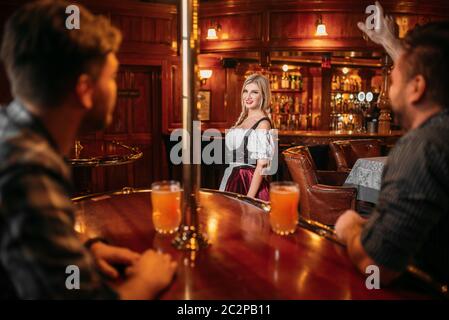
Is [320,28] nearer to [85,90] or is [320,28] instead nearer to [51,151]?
[85,90]

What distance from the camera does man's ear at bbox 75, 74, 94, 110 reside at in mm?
999

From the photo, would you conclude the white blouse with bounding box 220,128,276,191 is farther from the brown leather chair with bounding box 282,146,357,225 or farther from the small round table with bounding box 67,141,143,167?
the small round table with bounding box 67,141,143,167

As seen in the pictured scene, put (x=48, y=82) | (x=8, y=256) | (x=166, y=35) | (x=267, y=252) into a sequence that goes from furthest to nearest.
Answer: (x=166, y=35)
(x=267, y=252)
(x=48, y=82)
(x=8, y=256)

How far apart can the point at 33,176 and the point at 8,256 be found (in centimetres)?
16

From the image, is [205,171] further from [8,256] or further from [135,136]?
[8,256]

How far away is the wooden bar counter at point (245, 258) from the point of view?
1.01 m

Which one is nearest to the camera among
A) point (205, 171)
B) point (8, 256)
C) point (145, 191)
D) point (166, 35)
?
point (8, 256)

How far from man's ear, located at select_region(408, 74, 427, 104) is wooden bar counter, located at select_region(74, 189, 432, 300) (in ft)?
1.64

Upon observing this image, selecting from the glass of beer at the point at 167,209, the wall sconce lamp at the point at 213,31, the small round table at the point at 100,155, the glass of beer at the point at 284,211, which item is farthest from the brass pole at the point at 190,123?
the wall sconce lamp at the point at 213,31

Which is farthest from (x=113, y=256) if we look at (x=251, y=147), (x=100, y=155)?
(x=100, y=155)

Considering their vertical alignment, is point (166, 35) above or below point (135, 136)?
above

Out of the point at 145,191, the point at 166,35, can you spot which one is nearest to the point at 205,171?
the point at 166,35

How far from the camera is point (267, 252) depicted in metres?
1.25
